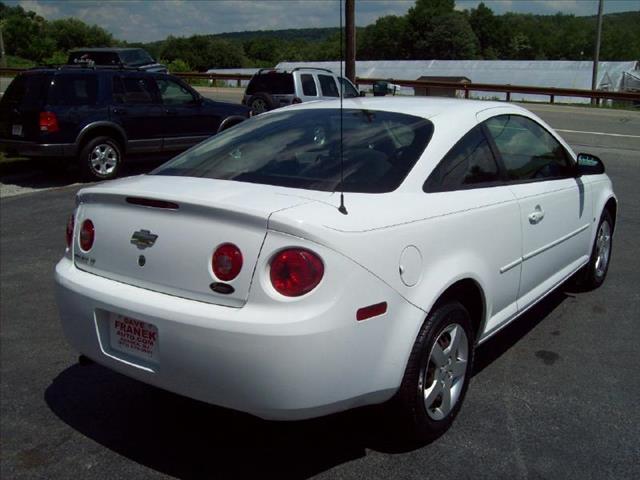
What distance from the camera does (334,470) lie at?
3045 millimetres

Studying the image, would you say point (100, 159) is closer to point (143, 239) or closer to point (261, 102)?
point (261, 102)

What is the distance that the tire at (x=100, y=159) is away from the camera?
1095 cm

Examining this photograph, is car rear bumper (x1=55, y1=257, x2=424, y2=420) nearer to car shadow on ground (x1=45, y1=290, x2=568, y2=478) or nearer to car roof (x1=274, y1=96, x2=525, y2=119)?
car shadow on ground (x1=45, y1=290, x2=568, y2=478)

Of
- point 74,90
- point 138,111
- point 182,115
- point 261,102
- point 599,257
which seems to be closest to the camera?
point 599,257

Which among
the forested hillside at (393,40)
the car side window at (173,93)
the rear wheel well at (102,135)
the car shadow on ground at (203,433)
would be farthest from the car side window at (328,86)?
the forested hillside at (393,40)

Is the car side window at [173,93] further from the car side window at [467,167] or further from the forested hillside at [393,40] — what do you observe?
the forested hillside at [393,40]

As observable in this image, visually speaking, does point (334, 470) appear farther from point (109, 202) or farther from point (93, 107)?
point (93, 107)

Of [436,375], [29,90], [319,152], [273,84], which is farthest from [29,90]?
[436,375]

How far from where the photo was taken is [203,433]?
3.42m

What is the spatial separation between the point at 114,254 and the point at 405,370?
1380 mm

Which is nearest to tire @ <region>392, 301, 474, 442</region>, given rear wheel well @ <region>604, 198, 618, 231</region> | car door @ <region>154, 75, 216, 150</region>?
rear wheel well @ <region>604, 198, 618, 231</region>

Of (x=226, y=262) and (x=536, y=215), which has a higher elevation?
(x=226, y=262)

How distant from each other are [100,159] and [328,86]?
752cm

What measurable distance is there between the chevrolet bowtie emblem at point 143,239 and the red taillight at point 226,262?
1.18 feet
